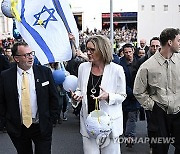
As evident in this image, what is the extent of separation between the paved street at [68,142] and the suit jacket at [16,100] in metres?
2.42

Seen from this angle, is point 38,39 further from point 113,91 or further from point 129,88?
point 113,91

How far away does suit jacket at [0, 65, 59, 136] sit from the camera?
374 centimetres

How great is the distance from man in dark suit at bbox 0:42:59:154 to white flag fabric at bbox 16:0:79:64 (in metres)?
1.48

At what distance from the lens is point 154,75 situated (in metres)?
3.99

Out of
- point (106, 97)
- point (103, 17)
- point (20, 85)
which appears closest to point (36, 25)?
point (20, 85)

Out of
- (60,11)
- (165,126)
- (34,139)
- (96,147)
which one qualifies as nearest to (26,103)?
(34,139)

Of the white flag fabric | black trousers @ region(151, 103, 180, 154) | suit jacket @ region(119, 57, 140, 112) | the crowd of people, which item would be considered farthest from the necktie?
suit jacket @ region(119, 57, 140, 112)

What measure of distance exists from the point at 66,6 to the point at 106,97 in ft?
7.46

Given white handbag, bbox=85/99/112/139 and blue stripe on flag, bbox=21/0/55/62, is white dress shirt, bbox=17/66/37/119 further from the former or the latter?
blue stripe on flag, bbox=21/0/55/62

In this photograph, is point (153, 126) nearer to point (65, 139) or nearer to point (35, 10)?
point (35, 10)

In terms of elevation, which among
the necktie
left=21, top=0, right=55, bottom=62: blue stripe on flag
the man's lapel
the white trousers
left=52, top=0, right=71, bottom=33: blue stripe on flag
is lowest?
the white trousers

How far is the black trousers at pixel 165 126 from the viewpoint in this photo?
158 inches

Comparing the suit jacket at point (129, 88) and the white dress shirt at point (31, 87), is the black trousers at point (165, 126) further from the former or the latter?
the suit jacket at point (129, 88)

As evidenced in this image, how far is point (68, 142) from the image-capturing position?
6727 mm
